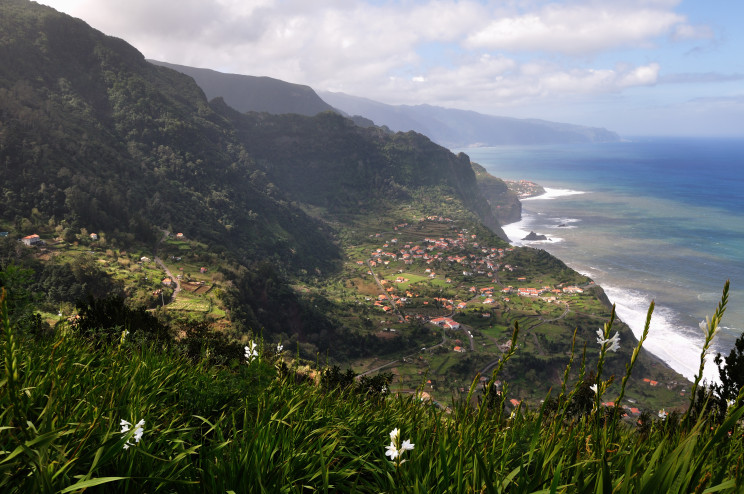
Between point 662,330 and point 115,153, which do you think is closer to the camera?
point 662,330

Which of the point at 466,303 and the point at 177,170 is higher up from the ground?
the point at 177,170

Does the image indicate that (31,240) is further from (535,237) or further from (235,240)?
(535,237)

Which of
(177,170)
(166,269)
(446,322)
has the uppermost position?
(177,170)

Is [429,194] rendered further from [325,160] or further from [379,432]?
[379,432]

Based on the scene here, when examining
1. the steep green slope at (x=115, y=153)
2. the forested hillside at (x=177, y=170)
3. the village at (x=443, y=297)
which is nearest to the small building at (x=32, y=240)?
the village at (x=443, y=297)

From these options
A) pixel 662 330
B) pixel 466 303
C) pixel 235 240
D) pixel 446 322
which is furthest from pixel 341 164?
pixel 662 330

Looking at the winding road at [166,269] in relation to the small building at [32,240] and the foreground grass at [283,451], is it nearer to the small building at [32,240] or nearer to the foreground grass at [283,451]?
the small building at [32,240]

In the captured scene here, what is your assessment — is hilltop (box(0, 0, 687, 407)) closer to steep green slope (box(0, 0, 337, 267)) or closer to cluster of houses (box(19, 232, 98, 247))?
steep green slope (box(0, 0, 337, 267))

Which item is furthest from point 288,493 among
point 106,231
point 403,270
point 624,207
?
point 624,207
